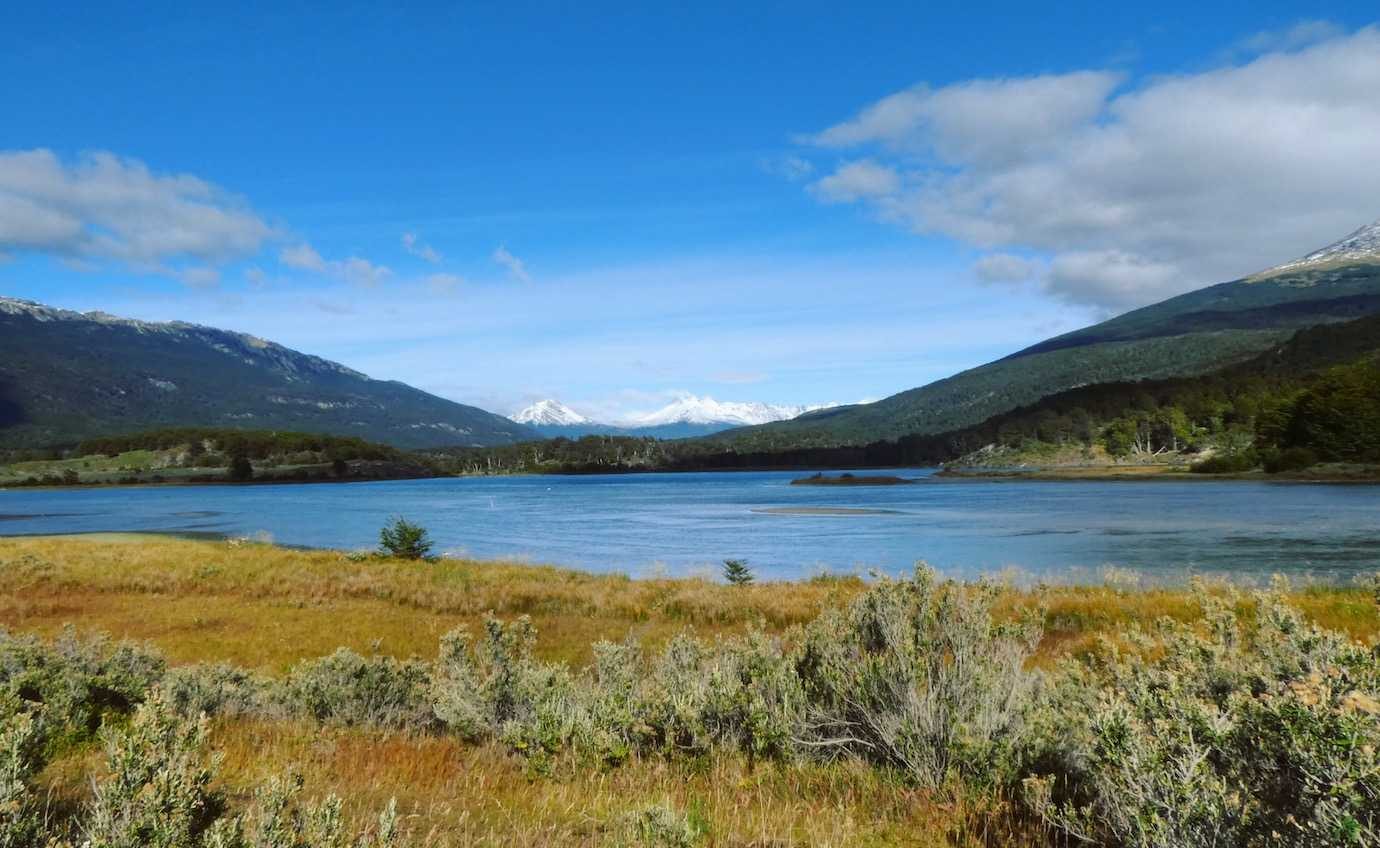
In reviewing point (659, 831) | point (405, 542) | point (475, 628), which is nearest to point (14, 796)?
point (659, 831)

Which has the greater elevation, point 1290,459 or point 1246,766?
point 1246,766

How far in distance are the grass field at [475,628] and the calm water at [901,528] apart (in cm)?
1082

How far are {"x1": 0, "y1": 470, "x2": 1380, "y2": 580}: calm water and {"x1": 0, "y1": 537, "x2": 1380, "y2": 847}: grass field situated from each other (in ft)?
35.5

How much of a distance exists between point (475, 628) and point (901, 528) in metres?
43.5

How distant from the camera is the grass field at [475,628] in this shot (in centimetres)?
579

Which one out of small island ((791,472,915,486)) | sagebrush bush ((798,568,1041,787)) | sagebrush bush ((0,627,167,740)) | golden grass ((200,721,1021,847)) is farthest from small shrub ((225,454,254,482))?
sagebrush bush ((798,568,1041,787))

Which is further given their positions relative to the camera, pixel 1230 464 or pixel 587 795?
pixel 1230 464

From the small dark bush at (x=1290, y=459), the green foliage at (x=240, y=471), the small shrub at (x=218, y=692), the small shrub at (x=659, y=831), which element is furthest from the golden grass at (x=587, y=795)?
the green foliage at (x=240, y=471)

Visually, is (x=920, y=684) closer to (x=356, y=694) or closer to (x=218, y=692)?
(x=356, y=694)

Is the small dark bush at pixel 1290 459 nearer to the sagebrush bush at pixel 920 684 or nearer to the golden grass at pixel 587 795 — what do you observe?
the sagebrush bush at pixel 920 684

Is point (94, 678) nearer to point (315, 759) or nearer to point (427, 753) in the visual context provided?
point (315, 759)

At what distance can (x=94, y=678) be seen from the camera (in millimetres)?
9242

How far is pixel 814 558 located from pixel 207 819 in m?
40.7

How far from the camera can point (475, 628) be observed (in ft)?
71.9
